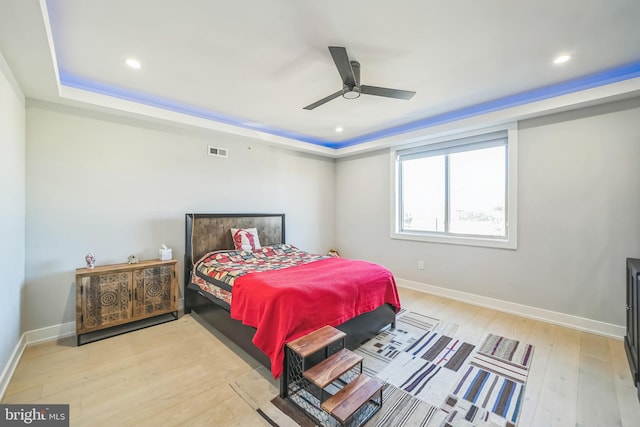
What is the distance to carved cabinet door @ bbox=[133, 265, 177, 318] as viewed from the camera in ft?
9.73

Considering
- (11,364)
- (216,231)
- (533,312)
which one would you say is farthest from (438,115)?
(11,364)

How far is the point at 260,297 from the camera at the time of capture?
2213mm

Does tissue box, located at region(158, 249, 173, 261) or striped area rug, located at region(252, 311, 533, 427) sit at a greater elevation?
tissue box, located at region(158, 249, 173, 261)

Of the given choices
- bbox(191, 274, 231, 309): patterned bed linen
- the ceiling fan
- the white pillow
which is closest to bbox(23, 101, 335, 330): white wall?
the white pillow

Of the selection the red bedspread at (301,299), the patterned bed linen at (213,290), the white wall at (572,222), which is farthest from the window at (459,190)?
the patterned bed linen at (213,290)

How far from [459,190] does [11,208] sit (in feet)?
16.6

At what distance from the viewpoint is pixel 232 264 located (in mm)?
3176

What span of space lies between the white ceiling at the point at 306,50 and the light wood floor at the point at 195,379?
2437 mm

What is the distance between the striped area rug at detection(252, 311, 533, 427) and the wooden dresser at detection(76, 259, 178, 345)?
1.99m

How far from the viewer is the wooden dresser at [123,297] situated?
2.66 metres

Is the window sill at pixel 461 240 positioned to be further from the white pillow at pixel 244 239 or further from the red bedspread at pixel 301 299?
the white pillow at pixel 244 239

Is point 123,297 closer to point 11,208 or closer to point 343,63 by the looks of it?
point 11,208

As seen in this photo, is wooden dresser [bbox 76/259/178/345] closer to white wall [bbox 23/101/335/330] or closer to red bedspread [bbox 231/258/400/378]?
white wall [bbox 23/101/335/330]

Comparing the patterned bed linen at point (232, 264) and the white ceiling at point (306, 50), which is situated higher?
the white ceiling at point (306, 50)
